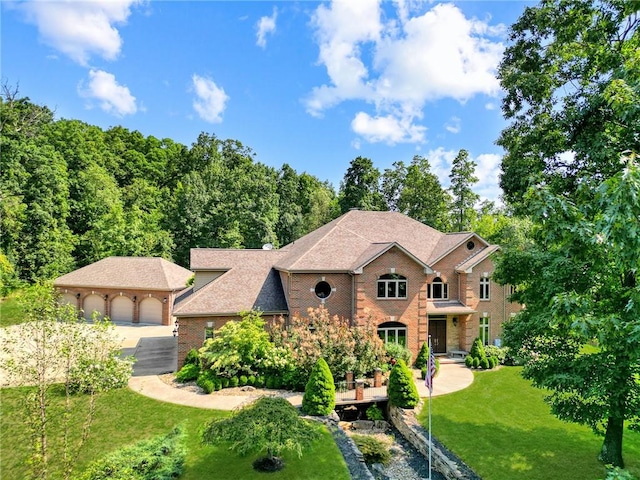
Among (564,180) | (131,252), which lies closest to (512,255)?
(564,180)

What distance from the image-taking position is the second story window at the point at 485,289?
2503 cm

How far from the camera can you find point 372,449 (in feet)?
46.1

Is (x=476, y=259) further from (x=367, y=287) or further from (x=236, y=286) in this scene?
(x=236, y=286)

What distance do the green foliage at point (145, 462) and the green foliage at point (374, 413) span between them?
8.63 metres

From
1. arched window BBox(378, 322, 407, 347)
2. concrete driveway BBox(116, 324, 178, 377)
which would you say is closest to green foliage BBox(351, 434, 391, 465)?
arched window BBox(378, 322, 407, 347)

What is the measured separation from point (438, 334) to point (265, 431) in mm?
16882

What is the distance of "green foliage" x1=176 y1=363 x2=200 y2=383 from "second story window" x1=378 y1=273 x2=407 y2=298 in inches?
429

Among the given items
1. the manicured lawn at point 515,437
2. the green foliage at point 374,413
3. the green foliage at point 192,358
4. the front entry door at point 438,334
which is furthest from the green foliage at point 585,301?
the green foliage at point 192,358

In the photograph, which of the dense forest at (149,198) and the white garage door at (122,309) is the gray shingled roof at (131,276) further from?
the dense forest at (149,198)

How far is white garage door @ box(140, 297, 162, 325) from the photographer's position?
106 ft

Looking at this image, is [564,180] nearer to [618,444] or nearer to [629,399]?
[629,399]

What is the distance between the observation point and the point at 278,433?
10.6 m

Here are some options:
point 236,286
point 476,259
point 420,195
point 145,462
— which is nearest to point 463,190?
point 420,195

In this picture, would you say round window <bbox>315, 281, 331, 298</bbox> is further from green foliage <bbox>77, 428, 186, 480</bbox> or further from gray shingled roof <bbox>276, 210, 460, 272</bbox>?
green foliage <bbox>77, 428, 186, 480</bbox>
